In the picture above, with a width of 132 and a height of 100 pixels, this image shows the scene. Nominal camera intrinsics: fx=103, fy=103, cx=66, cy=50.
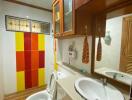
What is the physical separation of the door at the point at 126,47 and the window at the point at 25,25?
88.5 inches

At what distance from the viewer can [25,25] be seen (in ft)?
8.42

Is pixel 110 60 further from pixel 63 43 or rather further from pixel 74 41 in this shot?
pixel 63 43

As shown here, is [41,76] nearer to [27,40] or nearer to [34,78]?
[34,78]

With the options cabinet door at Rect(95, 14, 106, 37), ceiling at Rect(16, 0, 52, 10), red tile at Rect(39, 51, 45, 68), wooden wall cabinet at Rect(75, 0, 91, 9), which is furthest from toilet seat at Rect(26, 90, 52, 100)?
ceiling at Rect(16, 0, 52, 10)

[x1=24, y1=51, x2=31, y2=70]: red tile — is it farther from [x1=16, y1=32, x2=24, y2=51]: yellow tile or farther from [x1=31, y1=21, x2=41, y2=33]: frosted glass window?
[x1=31, y1=21, x2=41, y2=33]: frosted glass window

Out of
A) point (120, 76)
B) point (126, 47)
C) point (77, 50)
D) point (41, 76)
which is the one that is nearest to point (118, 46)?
point (126, 47)

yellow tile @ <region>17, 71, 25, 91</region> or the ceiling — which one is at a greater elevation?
the ceiling

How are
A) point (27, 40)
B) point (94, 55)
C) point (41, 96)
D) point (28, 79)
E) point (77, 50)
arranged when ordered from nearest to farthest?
point (94, 55), point (77, 50), point (41, 96), point (27, 40), point (28, 79)

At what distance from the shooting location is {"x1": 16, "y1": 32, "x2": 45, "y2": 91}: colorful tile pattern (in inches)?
96.8

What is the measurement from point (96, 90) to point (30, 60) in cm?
204

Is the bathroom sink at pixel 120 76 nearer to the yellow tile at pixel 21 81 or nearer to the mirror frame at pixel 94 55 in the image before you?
the mirror frame at pixel 94 55

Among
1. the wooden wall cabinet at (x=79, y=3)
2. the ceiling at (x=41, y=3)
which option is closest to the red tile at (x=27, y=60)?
the ceiling at (x=41, y=3)

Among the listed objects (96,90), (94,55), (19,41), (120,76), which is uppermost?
(19,41)

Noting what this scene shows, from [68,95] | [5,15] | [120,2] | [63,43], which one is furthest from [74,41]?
[5,15]
